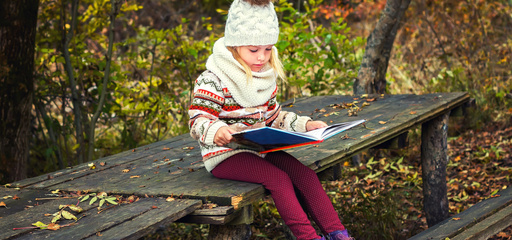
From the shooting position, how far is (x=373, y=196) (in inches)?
208

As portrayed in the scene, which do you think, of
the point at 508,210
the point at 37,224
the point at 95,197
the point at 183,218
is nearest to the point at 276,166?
the point at 183,218

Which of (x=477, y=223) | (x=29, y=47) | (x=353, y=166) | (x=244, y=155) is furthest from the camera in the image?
(x=353, y=166)

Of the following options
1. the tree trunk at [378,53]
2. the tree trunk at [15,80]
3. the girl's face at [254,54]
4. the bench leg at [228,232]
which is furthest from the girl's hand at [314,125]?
the tree trunk at [378,53]

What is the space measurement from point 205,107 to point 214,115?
61 millimetres

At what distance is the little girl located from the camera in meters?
2.73

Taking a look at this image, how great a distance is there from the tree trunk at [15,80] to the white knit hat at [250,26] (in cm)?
188

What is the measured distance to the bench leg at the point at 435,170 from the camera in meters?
4.75

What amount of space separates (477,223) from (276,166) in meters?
1.35

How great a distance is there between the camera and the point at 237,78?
9.48 ft

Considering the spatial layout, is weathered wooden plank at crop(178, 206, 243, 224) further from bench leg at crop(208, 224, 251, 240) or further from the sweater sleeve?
the sweater sleeve

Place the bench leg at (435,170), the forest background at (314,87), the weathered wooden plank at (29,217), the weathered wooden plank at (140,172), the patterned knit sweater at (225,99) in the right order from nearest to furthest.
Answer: the weathered wooden plank at (29,217) < the patterned knit sweater at (225,99) < the weathered wooden plank at (140,172) < the bench leg at (435,170) < the forest background at (314,87)

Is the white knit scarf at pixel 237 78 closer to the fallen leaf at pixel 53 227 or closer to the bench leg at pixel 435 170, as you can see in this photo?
the fallen leaf at pixel 53 227

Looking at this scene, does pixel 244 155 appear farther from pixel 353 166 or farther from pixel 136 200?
pixel 353 166

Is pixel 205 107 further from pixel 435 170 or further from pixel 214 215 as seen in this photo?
pixel 435 170
